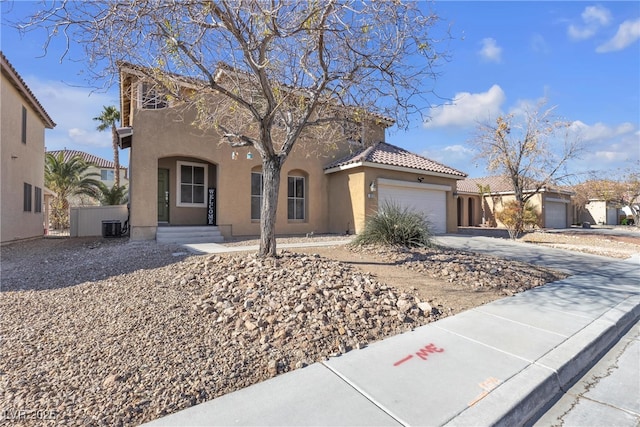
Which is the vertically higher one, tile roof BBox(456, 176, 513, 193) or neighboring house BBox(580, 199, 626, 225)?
tile roof BBox(456, 176, 513, 193)

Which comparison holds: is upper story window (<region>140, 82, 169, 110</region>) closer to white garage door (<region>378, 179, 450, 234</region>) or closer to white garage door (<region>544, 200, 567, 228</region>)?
white garage door (<region>378, 179, 450, 234</region>)

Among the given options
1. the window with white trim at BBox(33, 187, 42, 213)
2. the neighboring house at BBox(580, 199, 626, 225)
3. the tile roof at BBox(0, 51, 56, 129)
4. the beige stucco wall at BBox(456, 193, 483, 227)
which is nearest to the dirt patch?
the tile roof at BBox(0, 51, 56, 129)

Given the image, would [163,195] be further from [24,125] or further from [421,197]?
[421,197]

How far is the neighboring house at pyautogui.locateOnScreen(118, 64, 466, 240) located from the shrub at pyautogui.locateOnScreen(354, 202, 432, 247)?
3.13 m

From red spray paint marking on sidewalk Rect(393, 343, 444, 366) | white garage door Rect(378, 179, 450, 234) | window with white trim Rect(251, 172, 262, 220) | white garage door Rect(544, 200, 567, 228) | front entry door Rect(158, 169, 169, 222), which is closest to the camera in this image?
red spray paint marking on sidewalk Rect(393, 343, 444, 366)

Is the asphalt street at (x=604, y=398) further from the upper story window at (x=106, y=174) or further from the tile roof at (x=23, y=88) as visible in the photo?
the upper story window at (x=106, y=174)

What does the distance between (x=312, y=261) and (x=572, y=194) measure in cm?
3340

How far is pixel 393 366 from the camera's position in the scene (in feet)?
11.1

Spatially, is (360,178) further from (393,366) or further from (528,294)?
(393,366)

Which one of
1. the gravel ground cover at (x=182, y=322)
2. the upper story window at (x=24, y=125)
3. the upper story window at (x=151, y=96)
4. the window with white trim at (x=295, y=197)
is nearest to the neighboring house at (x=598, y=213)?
the window with white trim at (x=295, y=197)

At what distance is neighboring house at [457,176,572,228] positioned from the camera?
27884 millimetres

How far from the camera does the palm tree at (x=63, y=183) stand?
79.6ft

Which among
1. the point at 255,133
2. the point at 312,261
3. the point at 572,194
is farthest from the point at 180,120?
the point at 572,194

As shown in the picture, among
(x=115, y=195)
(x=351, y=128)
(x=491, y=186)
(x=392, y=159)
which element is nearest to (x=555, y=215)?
(x=491, y=186)
